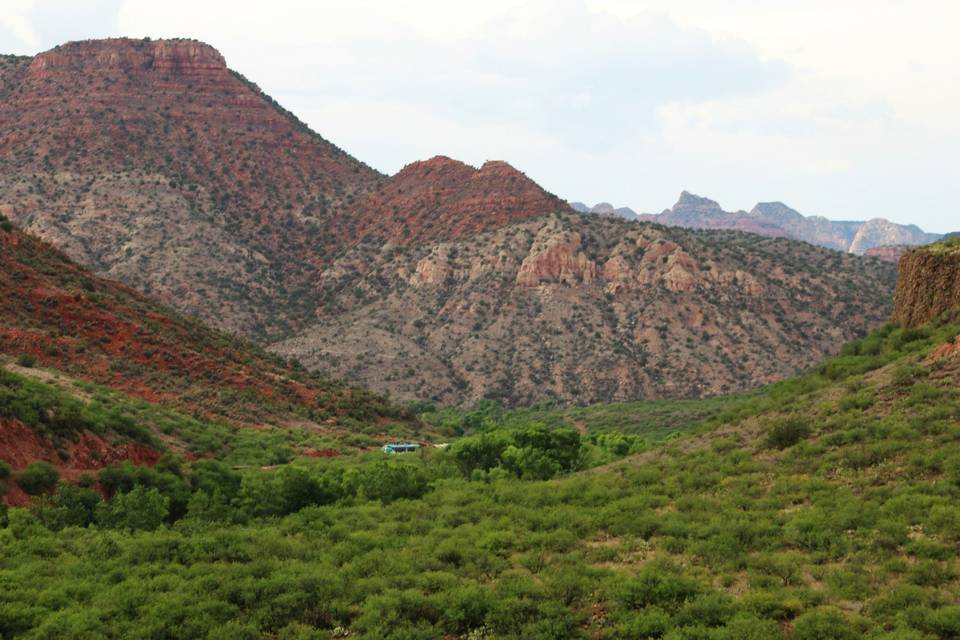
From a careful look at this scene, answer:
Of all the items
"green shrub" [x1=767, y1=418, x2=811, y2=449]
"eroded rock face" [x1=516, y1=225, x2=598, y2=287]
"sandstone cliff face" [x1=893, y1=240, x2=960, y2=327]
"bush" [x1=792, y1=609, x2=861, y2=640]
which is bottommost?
"bush" [x1=792, y1=609, x2=861, y2=640]

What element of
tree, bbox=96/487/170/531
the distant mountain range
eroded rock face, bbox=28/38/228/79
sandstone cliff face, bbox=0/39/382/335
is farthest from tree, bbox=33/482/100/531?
eroded rock face, bbox=28/38/228/79

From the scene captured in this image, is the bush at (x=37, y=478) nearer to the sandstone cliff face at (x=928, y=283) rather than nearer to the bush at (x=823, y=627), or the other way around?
the bush at (x=823, y=627)

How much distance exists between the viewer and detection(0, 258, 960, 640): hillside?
58.0 ft

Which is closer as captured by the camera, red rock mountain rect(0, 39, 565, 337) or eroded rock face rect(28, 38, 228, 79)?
red rock mountain rect(0, 39, 565, 337)

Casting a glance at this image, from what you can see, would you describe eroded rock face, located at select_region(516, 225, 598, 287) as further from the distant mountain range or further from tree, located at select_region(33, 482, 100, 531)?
tree, located at select_region(33, 482, 100, 531)

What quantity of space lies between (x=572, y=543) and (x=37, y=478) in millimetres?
16451

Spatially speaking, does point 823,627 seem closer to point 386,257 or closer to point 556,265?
point 556,265

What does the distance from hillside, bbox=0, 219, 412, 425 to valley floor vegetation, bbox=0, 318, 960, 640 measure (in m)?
Result: 18.8

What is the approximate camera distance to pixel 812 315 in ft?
318

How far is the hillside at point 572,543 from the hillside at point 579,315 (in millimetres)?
56031

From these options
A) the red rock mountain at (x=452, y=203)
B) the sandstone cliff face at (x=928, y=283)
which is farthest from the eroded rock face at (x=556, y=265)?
the sandstone cliff face at (x=928, y=283)

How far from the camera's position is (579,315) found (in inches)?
3816

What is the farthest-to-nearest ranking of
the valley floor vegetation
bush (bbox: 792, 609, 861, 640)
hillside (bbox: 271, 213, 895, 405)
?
1. hillside (bbox: 271, 213, 895, 405)
2. the valley floor vegetation
3. bush (bbox: 792, 609, 861, 640)

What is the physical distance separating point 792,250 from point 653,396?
45334 mm
